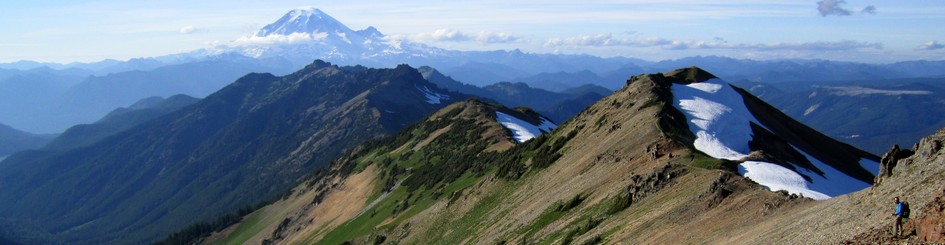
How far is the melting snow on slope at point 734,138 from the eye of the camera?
182ft

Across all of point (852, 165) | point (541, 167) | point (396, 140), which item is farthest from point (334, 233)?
point (852, 165)

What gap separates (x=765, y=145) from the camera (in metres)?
73.2

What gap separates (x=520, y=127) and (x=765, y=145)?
247 feet

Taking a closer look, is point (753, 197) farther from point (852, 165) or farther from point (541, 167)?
point (852, 165)

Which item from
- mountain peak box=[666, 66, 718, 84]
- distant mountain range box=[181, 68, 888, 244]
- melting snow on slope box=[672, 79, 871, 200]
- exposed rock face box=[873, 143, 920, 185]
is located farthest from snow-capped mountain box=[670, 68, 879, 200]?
exposed rock face box=[873, 143, 920, 185]

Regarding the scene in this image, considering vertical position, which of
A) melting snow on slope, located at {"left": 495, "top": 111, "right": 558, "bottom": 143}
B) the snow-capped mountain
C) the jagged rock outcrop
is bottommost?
melting snow on slope, located at {"left": 495, "top": 111, "right": 558, "bottom": 143}

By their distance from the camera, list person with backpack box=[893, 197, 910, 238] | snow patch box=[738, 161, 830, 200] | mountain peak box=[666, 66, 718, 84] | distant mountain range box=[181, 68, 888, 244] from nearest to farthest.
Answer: person with backpack box=[893, 197, 910, 238] → distant mountain range box=[181, 68, 888, 244] → snow patch box=[738, 161, 830, 200] → mountain peak box=[666, 66, 718, 84]

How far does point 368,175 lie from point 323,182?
80.8ft

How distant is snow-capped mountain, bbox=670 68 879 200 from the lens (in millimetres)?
58031

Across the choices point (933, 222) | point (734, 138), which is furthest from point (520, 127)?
point (933, 222)

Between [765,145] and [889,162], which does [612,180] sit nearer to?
[765,145]

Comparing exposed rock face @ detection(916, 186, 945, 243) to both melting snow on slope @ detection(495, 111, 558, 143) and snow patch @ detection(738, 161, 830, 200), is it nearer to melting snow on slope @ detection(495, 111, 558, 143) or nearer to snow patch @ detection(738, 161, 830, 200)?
snow patch @ detection(738, 161, 830, 200)

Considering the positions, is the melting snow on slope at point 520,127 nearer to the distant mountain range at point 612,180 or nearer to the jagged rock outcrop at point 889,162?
the distant mountain range at point 612,180

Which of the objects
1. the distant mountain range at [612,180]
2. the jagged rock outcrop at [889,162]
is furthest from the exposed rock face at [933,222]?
the jagged rock outcrop at [889,162]
